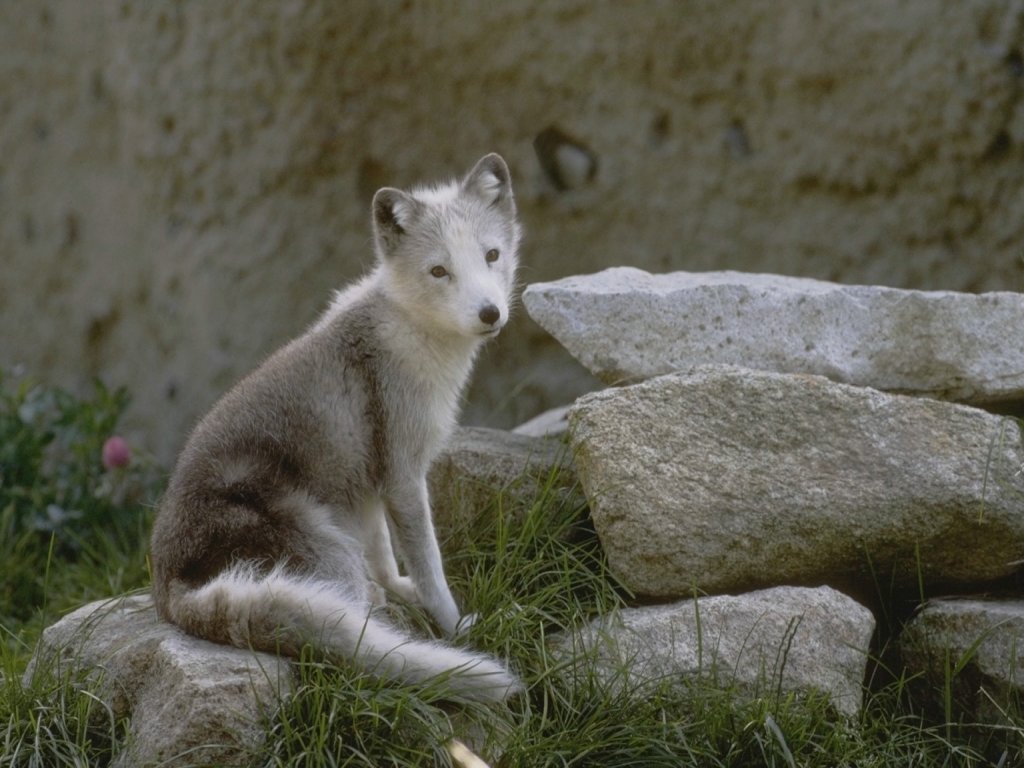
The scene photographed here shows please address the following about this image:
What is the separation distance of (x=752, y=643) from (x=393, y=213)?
169cm

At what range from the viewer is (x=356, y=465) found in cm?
372

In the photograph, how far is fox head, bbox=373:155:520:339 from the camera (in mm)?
3824

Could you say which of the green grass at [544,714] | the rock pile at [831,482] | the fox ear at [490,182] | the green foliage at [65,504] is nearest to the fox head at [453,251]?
the fox ear at [490,182]

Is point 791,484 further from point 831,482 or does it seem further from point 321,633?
point 321,633

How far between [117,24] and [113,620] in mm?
4027

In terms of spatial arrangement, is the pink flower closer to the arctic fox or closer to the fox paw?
the arctic fox

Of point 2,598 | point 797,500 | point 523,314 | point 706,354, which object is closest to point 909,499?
point 797,500

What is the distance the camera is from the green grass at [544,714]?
310 centimetres

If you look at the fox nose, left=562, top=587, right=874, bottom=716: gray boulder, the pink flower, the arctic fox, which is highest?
the fox nose

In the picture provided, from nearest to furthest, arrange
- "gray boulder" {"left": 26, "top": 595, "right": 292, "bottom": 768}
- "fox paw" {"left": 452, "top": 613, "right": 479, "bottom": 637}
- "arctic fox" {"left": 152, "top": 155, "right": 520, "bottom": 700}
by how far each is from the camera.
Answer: "gray boulder" {"left": 26, "top": 595, "right": 292, "bottom": 768}
"arctic fox" {"left": 152, "top": 155, "right": 520, "bottom": 700}
"fox paw" {"left": 452, "top": 613, "right": 479, "bottom": 637}

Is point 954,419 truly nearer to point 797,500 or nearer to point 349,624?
point 797,500

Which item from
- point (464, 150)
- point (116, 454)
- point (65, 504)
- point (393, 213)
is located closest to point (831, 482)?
point (393, 213)

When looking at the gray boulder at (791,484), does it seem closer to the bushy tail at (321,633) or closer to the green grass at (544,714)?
the green grass at (544,714)

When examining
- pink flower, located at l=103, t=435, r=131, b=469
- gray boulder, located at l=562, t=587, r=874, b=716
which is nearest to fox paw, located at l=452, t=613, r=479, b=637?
gray boulder, located at l=562, t=587, r=874, b=716
